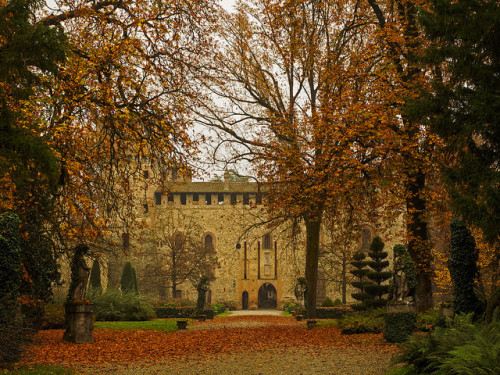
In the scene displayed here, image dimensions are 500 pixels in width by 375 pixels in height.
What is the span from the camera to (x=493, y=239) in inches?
294

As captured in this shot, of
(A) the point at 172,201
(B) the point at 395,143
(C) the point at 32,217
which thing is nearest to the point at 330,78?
(B) the point at 395,143

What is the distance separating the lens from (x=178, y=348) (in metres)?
11.0

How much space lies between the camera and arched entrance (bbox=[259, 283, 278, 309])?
144ft

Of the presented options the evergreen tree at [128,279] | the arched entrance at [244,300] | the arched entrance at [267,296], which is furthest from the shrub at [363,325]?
the arched entrance at [267,296]

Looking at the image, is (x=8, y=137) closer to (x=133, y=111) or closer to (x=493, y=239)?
(x=133, y=111)

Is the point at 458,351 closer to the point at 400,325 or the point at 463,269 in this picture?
the point at 463,269

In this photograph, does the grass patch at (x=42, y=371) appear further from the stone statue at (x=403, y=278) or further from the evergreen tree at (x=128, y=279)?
the evergreen tree at (x=128, y=279)

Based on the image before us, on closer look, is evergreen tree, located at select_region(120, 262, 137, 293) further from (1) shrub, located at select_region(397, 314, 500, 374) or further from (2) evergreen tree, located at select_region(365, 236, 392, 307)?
(1) shrub, located at select_region(397, 314, 500, 374)

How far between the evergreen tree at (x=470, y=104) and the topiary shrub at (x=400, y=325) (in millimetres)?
3685

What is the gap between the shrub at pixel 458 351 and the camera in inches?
191

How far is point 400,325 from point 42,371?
7.59 m

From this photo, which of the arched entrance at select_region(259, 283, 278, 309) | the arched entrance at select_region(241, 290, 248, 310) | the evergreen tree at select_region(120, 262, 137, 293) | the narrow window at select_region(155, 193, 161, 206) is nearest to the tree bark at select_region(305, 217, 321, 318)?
the evergreen tree at select_region(120, 262, 137, 293)

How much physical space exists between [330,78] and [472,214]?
7.31m

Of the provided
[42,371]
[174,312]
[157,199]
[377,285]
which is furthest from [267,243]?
[42,371]
